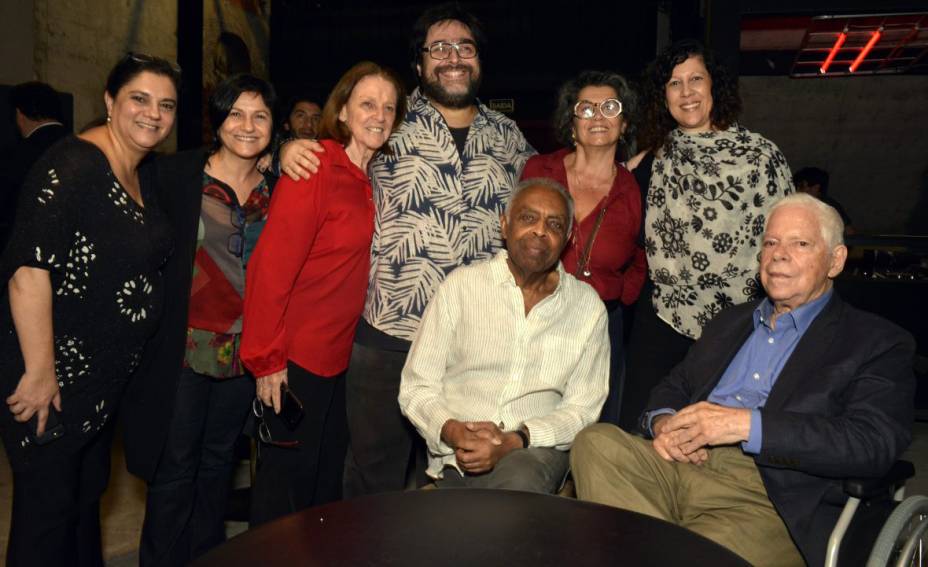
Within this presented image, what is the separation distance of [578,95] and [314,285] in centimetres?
123

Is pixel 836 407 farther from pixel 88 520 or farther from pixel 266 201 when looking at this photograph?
pixel 88 520

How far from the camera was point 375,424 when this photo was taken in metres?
2.84

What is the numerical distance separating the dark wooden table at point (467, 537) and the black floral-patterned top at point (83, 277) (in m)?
0.97

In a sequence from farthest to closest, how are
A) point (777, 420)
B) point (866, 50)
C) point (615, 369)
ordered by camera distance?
point (866, 50), point (615, 369), point (777, 420)

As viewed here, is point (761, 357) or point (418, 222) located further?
point (418, 222)

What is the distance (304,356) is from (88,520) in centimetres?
82

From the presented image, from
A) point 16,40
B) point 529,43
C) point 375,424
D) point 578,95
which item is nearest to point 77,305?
point 375,424

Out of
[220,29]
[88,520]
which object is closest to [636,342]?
[88,520]

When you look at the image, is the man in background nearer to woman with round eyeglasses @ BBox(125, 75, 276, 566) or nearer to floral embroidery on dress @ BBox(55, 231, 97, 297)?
woman with round eyeglasses @ BBox(125, 75, 276, 566)

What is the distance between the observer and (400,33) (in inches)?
428

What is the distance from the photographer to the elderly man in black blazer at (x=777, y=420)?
2.07 meters

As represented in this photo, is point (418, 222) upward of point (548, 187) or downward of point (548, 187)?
downward

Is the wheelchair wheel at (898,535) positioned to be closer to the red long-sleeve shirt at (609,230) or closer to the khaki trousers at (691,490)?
the khaki trousers at (691,490)

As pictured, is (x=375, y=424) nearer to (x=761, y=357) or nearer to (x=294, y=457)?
(x=294, y=457)
